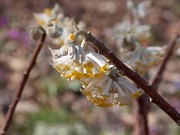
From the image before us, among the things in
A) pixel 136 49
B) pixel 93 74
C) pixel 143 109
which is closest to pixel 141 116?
pixel 143 109

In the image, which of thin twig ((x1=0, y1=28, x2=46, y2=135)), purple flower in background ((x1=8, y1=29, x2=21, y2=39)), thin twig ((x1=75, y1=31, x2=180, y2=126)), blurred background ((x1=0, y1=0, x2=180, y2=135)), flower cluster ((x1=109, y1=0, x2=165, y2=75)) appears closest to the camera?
thin twig ((x1=75, y1=31, x2=180, y2=126))

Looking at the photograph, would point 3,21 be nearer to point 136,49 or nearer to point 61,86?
point 61,86

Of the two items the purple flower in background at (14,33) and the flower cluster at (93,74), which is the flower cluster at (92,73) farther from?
the purple flower in background at (14,33)

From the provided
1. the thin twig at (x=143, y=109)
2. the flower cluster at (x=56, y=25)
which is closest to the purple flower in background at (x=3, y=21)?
the thin twig at (x=143, y=109)

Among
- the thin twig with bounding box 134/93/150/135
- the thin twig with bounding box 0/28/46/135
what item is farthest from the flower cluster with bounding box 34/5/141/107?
the thin twig with bounding box 134/93/150/135

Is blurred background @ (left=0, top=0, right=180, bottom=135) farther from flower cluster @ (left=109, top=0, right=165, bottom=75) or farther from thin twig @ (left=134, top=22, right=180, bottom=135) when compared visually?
flower cluster @ (left=109, top=0, right=165, bottom=75)

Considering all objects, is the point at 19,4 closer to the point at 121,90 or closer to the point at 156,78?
the point at 156,78
